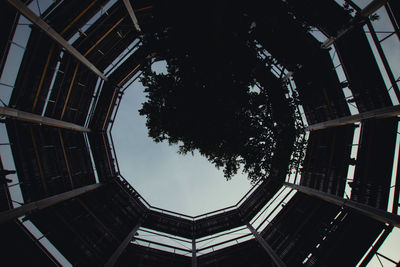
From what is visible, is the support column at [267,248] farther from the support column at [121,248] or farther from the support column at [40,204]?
the support column at [40,204]

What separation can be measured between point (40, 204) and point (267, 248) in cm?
1510

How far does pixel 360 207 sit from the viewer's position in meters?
10.3

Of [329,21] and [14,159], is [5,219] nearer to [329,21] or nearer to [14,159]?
[14,159]

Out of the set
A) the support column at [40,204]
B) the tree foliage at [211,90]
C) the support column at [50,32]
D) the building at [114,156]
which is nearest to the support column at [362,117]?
the building at [114,156]

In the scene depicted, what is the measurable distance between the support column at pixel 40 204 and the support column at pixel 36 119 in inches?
179

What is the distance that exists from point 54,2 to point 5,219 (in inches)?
442

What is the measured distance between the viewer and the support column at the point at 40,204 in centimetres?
870

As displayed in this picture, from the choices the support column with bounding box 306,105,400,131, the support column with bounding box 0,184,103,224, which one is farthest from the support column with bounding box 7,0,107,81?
the support column with bounding box 306,105,400,131

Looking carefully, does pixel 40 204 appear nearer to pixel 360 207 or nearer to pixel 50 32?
pixel 50 32

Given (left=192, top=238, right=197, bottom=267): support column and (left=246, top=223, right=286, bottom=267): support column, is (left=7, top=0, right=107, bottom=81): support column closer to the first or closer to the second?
(left=192, top=238, right=197, bottom=267): support column

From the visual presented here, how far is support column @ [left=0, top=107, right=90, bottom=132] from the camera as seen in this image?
9344 mm

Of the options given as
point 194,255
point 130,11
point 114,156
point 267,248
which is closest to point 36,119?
point 114,156

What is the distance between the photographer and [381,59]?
10086 mm

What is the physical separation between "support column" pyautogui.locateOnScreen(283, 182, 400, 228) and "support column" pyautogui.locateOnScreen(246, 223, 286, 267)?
16.5ft
